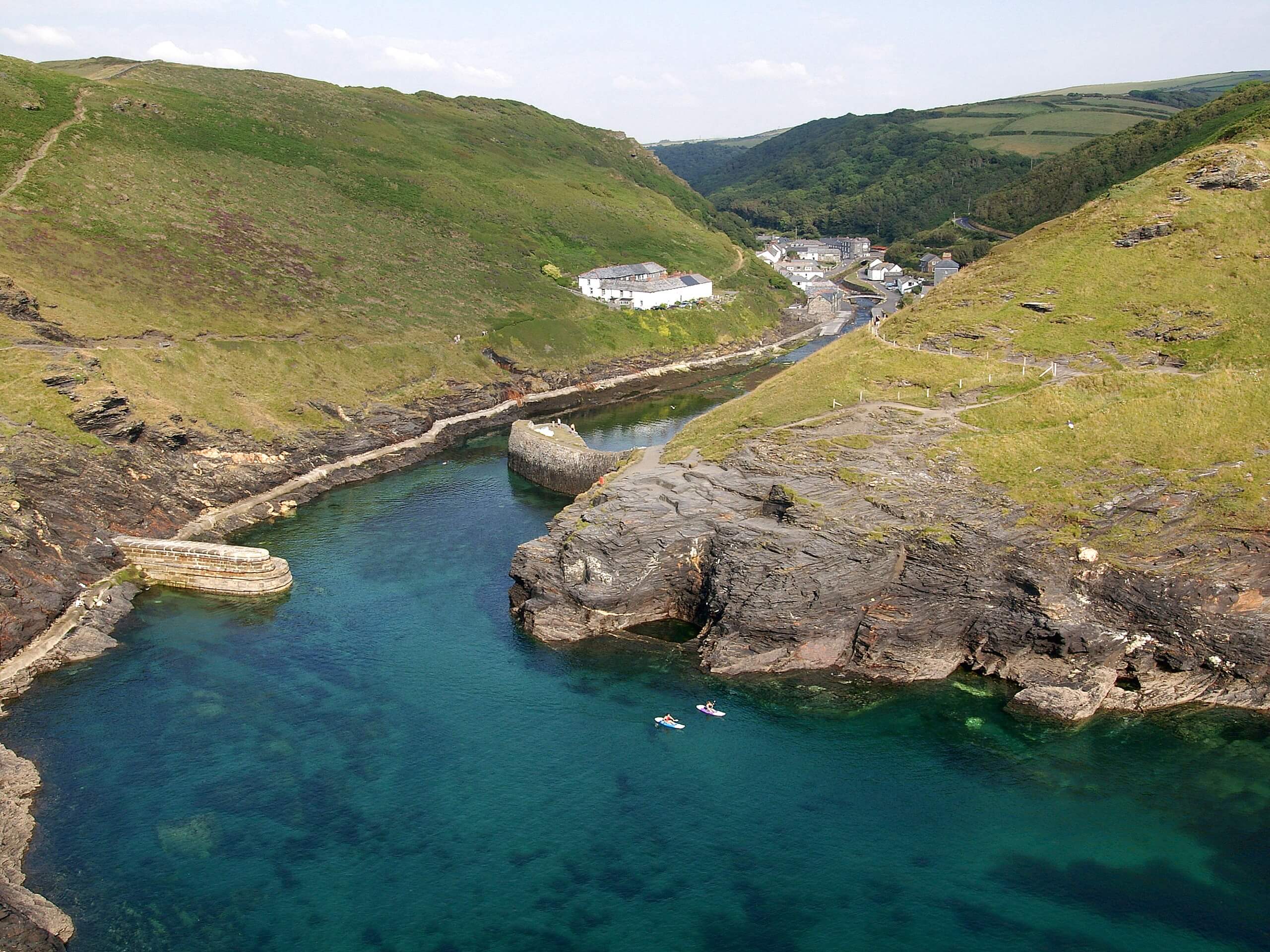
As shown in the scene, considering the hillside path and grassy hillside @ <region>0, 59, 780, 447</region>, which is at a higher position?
the hillside path

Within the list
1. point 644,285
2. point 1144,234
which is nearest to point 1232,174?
point 1144,234

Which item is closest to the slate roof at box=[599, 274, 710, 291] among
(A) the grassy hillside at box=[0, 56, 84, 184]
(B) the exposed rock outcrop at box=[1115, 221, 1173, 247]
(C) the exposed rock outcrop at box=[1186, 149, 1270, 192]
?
(A) the grassy hillside at box=[0, 56, 84, 184]

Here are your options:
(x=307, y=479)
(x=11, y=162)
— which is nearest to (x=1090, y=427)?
(x=307, y=479)

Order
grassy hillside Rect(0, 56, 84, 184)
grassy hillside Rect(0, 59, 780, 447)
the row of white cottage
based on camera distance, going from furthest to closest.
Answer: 1. the row of white cottage
2. grassy hillside Rect(0, 56, 84, 184)
3. grassy hillside Rect(0, 59, 780, 447)

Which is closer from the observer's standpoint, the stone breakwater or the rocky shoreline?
the rocky shoreline

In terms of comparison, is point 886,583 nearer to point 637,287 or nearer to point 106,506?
point 106,506

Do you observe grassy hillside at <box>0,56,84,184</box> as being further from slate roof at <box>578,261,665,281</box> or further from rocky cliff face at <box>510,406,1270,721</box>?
rocky cliff face at <box>510,406,1270,721</box>
